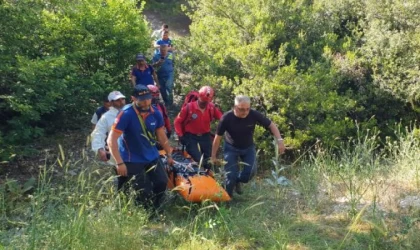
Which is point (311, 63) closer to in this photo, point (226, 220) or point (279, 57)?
point (279, 57)

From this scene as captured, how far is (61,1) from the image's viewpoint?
8648mm

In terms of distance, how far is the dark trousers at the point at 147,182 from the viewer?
18.7 feet

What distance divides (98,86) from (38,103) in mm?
1809

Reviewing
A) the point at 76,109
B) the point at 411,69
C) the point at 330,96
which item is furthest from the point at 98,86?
the point at 411,69

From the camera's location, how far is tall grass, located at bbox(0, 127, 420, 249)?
14.0 ft

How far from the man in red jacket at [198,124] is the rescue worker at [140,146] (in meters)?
1.25

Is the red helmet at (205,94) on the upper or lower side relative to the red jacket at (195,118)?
upper

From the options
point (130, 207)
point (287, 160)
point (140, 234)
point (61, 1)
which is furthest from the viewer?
point (287, 160)

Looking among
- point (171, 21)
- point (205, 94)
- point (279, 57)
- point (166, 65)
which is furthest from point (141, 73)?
point (171, 21)

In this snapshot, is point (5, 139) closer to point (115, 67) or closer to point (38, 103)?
point (38, 103)

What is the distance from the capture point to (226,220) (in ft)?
17.5

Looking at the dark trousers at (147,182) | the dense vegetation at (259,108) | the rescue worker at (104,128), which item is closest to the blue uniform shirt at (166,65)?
the dense vegetation at (259,108)

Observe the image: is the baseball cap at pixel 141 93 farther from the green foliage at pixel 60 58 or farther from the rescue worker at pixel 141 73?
the rescue worker at pixel 141 73

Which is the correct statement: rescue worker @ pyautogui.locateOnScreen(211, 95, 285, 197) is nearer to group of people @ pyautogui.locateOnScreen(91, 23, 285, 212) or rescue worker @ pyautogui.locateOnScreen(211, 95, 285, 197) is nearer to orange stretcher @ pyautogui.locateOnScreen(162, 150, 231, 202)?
group of people @ pyautogui.locateOnScreen(91, 23, 285, 212)
